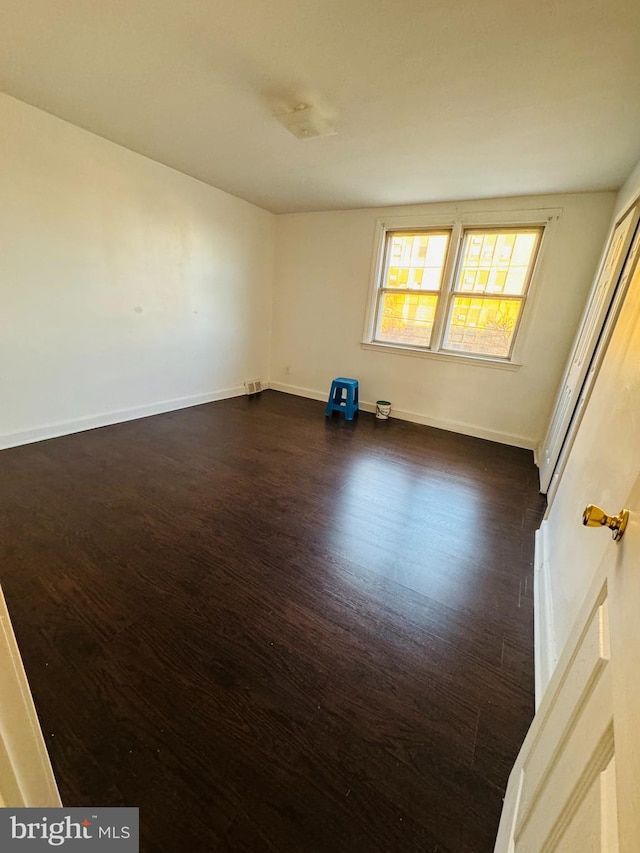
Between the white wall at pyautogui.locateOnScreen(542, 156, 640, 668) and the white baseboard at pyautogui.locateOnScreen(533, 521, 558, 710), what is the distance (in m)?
0.03

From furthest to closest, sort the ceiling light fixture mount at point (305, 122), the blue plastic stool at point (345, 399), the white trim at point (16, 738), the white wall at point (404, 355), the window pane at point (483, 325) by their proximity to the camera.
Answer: the blue plastic stool at point (345, 399)
the window pane at point (483, 325)
the white wall at point (404, 355)
the ceiling light fixture mount at point (305, 122)
the white trim at point (16, 738)

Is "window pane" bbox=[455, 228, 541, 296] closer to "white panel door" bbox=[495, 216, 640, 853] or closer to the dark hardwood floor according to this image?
the dark hardwood floor

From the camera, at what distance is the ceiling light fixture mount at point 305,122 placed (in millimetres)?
2046

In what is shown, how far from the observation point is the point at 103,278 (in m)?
3.14

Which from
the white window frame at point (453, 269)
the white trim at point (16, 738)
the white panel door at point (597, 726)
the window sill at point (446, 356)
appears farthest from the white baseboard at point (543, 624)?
the white window frame at point (453, 269)

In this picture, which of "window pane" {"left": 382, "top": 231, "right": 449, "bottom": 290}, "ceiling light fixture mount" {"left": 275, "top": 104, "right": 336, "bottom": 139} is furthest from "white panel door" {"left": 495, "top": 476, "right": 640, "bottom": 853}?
"window pane" {"left": 382, "top": 231, "right": 449, "bottom": 290}

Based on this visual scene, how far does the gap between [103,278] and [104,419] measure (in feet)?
4.35

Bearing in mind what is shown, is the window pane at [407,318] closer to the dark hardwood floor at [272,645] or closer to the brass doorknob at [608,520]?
the dark hardwood floor at [272,645]

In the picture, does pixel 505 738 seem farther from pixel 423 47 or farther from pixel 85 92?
pixel 85 92

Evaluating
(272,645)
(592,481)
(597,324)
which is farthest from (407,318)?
(272,645)

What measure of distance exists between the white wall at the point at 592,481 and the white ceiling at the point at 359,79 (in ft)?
2.70

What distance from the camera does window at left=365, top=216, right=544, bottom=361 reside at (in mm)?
3557

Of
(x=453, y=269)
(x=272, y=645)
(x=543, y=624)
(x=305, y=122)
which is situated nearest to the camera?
(x=272, y=645)

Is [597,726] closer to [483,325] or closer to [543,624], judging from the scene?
[543,624]
